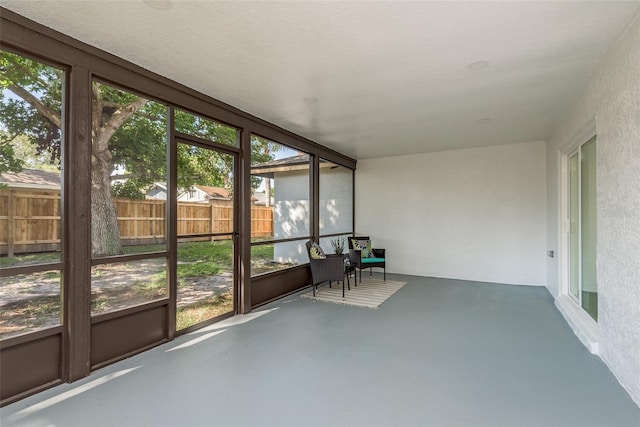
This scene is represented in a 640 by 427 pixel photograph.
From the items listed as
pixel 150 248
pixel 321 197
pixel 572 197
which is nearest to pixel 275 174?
pixel 321 197

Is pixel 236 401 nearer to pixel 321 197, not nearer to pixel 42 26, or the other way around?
pixel 42 26

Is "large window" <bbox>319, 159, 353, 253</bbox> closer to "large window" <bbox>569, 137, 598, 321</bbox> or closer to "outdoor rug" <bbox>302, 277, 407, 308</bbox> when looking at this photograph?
"outdoor rug" <bbox>302, 277, 407, 308</bbox>

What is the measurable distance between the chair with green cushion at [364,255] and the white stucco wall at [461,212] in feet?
2.53

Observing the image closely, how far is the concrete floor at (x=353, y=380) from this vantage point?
204 centimetres

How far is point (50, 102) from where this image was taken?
2473 millimetres

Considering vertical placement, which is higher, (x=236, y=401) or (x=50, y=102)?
(x=50, y=102)

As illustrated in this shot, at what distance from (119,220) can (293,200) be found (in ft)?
9.98

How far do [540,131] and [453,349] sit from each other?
4076mm

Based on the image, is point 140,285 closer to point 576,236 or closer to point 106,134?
point 106,134

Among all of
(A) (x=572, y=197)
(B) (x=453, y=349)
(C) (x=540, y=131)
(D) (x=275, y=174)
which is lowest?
(B) (x=453, y=349)

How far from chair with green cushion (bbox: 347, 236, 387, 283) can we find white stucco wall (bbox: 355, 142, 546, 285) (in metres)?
0.77

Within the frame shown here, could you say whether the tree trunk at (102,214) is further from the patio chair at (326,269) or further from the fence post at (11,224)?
the patio chair at (326,269)

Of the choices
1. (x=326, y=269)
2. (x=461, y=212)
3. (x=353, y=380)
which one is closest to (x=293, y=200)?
(x=326, y=269)

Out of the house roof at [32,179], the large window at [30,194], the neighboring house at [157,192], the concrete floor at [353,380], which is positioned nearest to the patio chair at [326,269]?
the concrete floor at [353,380]
